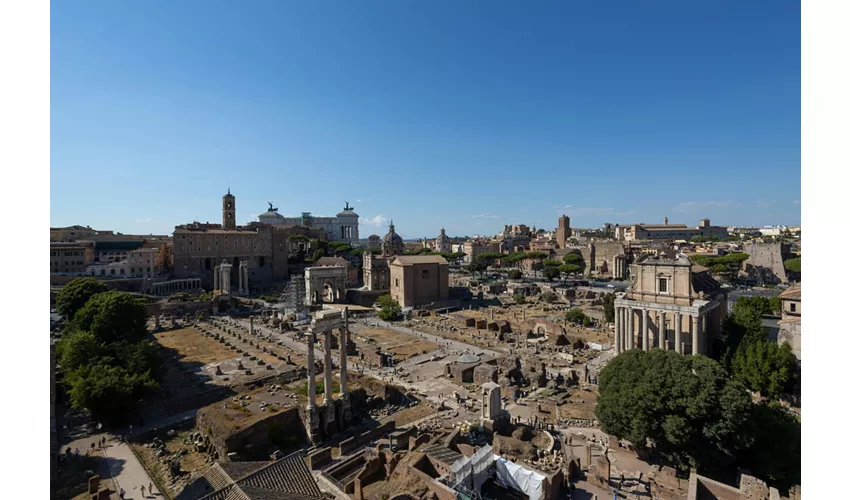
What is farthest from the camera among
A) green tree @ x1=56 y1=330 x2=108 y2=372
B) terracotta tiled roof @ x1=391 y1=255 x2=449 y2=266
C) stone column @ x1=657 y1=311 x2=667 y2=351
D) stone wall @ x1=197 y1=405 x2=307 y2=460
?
terracotta tiled roof @ x1=391 y1=255 x2=449 y2=266

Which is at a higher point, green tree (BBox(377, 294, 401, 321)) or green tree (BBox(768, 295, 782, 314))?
green tree (BBox(768, 295, 782, 314))

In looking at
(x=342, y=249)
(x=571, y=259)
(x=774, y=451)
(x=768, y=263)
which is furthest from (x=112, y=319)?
(x=768, y=263)

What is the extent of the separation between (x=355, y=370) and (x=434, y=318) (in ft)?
62.9

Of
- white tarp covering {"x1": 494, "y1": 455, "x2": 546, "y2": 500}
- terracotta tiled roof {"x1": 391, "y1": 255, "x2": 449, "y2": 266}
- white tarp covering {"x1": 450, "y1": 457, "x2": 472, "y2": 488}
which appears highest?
terracotta tiled roof {"x1": 391, "y1": 255, "x2": 449, "y2": 266}

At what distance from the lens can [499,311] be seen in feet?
167

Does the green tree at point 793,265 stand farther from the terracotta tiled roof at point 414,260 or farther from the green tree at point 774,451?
the green tree at point 774,451

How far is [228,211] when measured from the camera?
82125mm

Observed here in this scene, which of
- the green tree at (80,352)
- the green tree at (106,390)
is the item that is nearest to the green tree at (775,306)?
the green tree at (106,390)

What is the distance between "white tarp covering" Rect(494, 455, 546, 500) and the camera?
14.2 m

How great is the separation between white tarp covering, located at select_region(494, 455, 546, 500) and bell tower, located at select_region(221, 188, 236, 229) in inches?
3019

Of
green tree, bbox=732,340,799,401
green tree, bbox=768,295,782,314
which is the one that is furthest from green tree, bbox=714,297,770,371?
green tree, bbox=768,295,782,314

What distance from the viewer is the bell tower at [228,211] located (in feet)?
267

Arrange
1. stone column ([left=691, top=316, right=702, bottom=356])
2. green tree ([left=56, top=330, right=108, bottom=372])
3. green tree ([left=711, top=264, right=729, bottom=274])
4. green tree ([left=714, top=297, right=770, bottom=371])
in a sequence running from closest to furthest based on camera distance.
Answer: green tree ([left=56, top=330, right=108, bottom=372]), green tree ([left=714, top=297, right=770, bottom=371]), stone column ([left=691, top=316, right=702, bottom=356]), green tree ([left=711, top=264, right=729, bottom=274])

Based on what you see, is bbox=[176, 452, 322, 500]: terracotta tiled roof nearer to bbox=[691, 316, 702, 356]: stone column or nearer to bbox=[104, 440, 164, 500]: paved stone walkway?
bbox=[104, 440, 164, 500]: paved stone walkway
